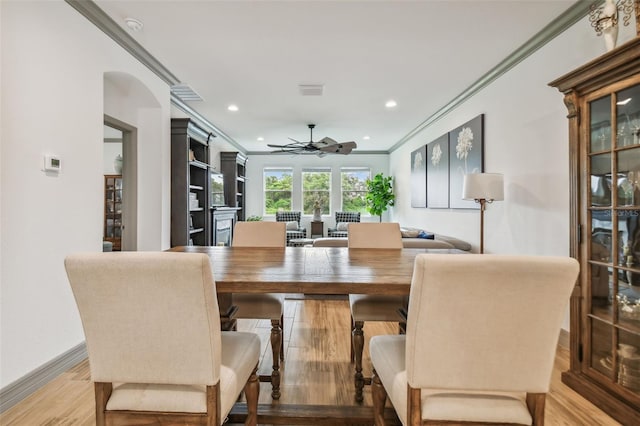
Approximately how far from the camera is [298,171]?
8.57 meters

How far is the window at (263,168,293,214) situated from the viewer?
8586 mm

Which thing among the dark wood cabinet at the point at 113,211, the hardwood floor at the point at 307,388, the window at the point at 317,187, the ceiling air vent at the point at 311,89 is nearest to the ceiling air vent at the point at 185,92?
the ceiling air vent at the point at 311,89

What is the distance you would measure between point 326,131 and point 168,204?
3322 millimetres

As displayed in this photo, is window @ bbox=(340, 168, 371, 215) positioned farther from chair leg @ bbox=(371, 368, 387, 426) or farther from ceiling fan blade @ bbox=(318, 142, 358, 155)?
chair leg @ bbox=(371, 368, 387, 426)

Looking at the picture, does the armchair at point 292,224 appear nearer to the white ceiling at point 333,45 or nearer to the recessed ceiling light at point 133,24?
the white ceiling at point 333,45

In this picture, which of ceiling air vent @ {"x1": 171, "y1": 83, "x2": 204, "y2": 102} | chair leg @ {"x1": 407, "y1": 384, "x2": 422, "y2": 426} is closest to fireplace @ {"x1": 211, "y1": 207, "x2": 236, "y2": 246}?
ceiling air vent @ {"x1": 171, "y1": 83, "x2": 204, "y2": 102}

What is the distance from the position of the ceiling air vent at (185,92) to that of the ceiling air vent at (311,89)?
1369mm

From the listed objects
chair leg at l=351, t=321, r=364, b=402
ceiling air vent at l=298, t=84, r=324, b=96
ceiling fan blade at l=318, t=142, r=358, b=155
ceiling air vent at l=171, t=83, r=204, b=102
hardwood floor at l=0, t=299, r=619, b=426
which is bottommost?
hardwood floor at l=0, t=299, r=619, b=426

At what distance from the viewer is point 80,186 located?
7.50 feet

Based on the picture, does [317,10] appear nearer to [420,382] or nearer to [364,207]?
[420,382]

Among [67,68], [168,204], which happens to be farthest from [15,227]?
[168,204]

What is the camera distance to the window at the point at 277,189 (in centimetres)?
859

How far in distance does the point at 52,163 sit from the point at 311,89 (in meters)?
2.67

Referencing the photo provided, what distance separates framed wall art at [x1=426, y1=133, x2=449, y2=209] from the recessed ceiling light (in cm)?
384
